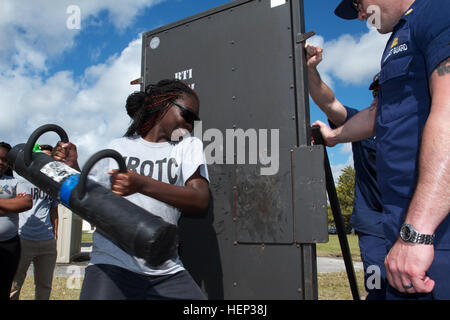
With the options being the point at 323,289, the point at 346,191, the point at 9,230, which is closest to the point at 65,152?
the point at 9,230

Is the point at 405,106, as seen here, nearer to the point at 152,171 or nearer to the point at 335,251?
the point at 152,171

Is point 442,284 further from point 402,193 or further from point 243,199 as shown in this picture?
point 243,199

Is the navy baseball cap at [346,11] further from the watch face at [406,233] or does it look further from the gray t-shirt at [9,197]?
the gray t-shirt at [9,197]

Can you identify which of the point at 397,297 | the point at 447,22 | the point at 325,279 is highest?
the point at 447,22

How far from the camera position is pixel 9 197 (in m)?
3.59

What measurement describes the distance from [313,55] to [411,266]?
1.54m

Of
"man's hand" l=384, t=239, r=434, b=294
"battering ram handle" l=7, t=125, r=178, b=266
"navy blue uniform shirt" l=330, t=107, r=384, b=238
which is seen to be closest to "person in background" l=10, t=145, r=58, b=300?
"battering ram handle" l=7, t=125, r=178, b=266

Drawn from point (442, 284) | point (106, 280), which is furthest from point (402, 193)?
point (106, 280)

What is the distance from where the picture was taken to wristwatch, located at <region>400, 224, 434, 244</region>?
1.16 m

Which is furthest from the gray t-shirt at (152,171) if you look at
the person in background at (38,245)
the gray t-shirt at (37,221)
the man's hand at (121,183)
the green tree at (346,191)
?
the green tree at (346,191)

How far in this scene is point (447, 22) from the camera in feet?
4.06

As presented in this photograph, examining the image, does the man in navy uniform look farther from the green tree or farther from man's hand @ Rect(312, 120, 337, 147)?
the green tree
